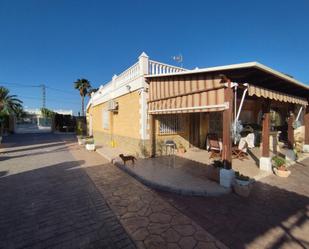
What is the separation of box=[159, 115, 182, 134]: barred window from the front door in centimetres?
99

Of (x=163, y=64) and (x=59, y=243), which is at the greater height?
(x=163, y=64)

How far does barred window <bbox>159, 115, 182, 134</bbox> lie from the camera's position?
9328 mm

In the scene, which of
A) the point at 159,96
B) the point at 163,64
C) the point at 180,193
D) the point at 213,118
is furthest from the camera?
the point at 213,118

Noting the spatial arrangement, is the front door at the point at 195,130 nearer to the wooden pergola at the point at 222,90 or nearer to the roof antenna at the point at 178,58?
the roof antenna at the point at 178,58

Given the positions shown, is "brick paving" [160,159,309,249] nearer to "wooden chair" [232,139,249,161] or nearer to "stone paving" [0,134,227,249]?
"stone paving" [0,134,227,249]

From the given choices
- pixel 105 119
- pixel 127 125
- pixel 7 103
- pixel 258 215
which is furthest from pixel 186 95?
pixel 7 103

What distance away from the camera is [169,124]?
9641 mm

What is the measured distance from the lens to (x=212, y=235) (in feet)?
10.3

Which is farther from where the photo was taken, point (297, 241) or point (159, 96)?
point (159, 96)

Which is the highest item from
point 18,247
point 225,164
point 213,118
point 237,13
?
point 237,13

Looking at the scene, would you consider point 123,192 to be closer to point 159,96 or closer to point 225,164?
point 225,164

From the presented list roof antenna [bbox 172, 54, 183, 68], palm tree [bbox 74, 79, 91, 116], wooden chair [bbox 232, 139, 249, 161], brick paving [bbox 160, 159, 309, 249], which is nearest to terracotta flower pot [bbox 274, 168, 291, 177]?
brick paving [bbox 160, 159, 309, 249]

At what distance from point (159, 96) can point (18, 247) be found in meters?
6.16

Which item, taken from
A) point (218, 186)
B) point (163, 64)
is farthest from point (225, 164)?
point (163, 64)
